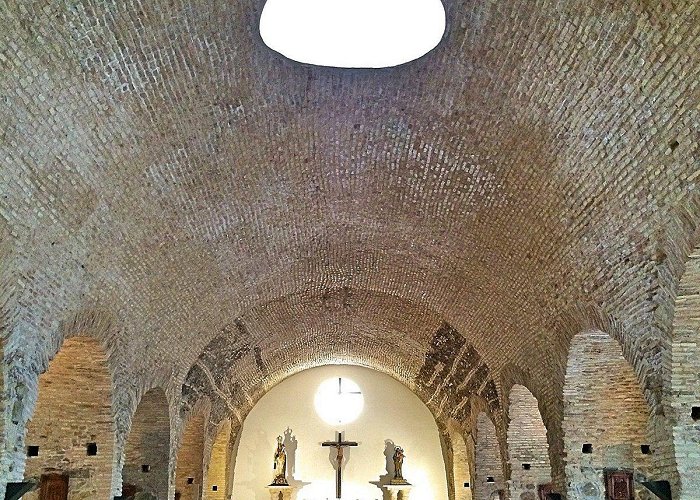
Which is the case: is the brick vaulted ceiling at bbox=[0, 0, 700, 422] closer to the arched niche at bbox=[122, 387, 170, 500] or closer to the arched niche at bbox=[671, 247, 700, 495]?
the arched niche at bbox=[671, 247, 700, 495]

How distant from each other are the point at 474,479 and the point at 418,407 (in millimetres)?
3957

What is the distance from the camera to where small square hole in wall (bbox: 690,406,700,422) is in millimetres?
6391

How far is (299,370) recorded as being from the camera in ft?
59.4

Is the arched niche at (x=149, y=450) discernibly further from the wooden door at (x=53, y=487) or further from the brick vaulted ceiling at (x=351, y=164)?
the wooden door at (x=53, y=487)

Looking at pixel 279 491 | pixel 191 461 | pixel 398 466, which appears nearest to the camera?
pixel 191 461

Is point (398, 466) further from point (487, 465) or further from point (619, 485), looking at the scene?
point (619, 485)

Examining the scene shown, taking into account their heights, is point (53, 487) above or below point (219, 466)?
below

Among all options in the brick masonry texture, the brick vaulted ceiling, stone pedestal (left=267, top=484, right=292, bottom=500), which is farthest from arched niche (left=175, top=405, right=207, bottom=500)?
the brick vaulted ceiling

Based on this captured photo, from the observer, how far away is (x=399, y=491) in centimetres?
1741

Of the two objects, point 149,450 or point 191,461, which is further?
point 191,461

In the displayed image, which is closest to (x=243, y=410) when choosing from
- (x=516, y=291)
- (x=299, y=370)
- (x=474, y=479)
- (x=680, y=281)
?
(x=299, y=370)

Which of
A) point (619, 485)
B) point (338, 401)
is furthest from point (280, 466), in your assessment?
point (619, 485)

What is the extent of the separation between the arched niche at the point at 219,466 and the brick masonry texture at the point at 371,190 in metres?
5.61

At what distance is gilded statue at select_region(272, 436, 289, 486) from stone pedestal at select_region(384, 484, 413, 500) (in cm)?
234
